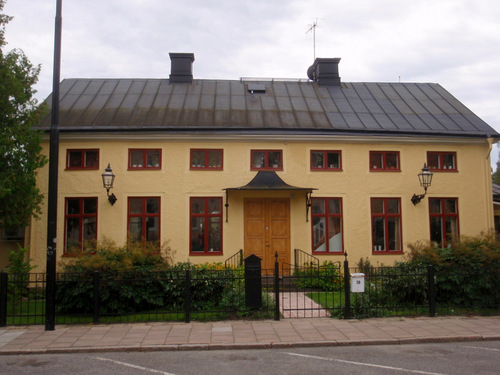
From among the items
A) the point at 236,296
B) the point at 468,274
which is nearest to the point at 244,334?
the point at 236,296

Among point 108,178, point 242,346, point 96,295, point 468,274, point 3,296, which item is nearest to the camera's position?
point 242,346

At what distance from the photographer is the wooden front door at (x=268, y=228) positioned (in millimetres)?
15055

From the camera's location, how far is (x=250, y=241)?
49.4ft

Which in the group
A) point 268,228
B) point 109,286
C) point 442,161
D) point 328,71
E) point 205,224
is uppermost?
point 328,71

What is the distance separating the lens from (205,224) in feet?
49.3

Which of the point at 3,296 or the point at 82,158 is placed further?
the point at 82,158

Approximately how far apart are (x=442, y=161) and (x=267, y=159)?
6.46 meters

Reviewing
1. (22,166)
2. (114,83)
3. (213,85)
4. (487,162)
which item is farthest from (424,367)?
(114,83)

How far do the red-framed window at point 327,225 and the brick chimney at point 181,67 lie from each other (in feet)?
27.2

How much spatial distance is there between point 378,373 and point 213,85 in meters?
15.0

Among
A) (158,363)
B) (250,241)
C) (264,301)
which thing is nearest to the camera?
(158,363)

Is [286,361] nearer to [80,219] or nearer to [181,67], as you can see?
[80,219]

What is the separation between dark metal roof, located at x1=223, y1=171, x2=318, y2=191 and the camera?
553 inches

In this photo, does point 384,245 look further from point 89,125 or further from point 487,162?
point 89,125
